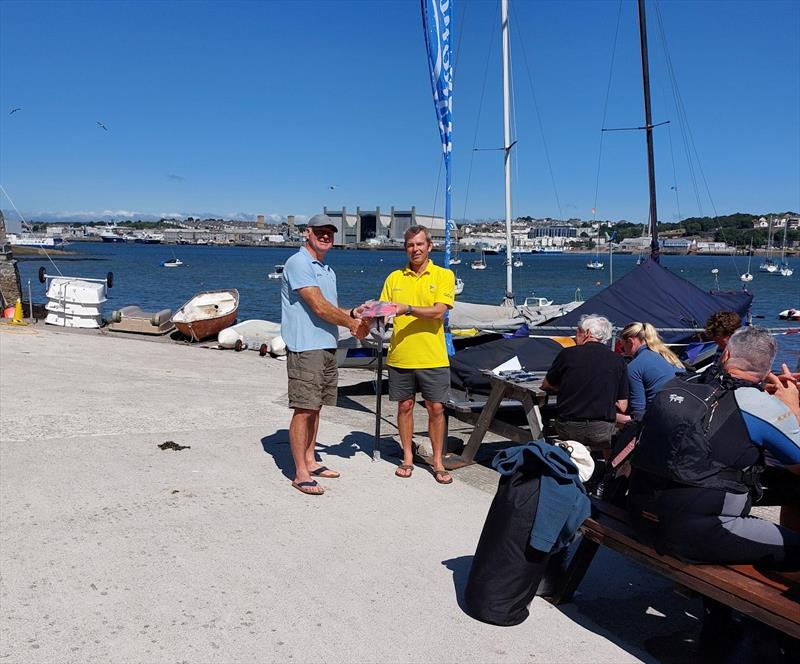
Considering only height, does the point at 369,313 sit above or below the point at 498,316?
above

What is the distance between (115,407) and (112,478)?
2570mm

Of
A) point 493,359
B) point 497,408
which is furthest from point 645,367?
point 493,359

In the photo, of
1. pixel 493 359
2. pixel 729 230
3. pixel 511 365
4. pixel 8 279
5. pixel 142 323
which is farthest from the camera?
pixel 729 230

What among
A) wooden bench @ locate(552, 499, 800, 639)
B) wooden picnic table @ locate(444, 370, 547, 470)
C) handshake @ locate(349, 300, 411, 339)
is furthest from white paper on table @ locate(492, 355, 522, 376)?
wooden bench @ locate(552, 499, 800, 639)

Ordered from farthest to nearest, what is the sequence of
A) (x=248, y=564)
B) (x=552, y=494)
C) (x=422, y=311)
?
(x=422, y=311) < (x=248, y=564) < (x=552, y=494)

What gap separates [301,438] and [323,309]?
3.21ft

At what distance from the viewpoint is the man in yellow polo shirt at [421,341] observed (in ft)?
17.6

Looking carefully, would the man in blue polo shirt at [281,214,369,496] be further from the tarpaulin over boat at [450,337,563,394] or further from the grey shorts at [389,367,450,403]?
the tarpaulin over boat at [450,337,563,394]

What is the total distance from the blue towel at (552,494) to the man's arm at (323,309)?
1.94 m

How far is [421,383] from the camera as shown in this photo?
541 centimetres

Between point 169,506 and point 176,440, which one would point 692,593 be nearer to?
point 169,506

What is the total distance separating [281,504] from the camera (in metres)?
4.87

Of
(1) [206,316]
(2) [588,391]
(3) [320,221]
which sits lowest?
(1) [206,316]

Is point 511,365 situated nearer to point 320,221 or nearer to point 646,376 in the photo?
point 646,376
